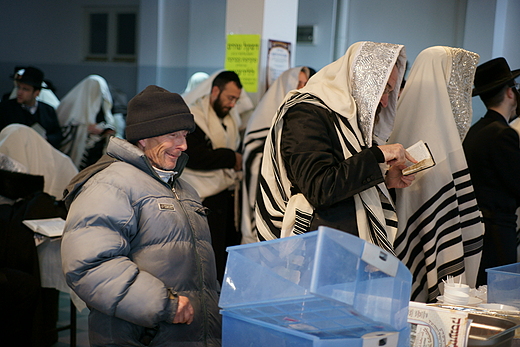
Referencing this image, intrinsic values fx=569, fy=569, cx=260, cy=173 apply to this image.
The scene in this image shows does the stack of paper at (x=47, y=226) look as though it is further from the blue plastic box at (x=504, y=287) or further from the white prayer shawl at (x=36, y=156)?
the blue plastic box at (x=504, y=287)

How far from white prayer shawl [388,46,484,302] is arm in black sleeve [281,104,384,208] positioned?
0.66m

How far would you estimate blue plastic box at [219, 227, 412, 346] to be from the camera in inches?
48.3

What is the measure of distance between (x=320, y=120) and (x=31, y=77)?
160 inches

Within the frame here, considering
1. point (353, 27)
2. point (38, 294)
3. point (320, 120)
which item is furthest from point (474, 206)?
point (353, 27)

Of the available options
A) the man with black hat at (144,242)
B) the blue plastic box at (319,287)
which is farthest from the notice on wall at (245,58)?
the blue plastic box at (319,287)

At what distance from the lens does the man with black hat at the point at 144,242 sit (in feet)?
5.22

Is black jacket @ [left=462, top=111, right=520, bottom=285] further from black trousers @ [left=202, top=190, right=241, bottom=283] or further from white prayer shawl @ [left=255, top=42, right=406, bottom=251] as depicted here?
black trousers @ [left=202, top=190, right=241, bottom=283]

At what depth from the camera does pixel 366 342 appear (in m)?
1.27

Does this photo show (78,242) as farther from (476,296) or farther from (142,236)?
(476,296)

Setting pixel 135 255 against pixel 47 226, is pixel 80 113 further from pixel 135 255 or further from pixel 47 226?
pixel 135 255

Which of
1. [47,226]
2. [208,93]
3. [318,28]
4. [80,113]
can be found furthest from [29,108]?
[318,28]

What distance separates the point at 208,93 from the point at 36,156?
4.23 feet

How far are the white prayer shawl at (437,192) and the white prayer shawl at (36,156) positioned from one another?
2.37 metres

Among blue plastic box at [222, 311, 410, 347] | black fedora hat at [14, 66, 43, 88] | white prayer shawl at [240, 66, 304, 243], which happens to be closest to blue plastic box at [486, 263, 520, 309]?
blue plastic box at [222, 311, 410, 347]
